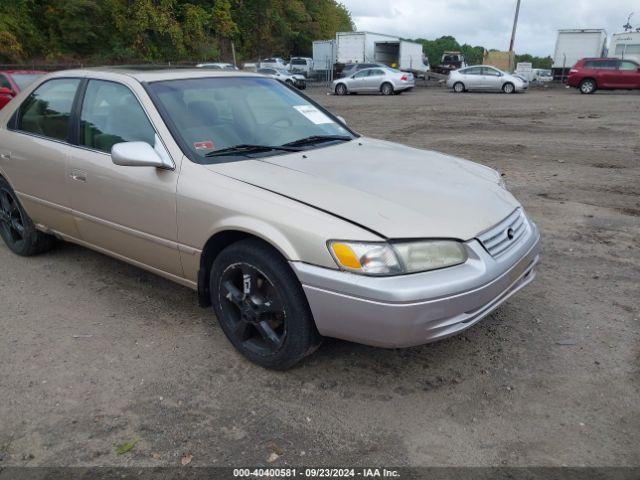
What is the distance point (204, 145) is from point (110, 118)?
34.8 inches

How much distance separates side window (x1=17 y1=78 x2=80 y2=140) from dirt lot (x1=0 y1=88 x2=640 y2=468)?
3.82ft

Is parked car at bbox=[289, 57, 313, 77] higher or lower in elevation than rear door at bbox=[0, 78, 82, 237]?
lower

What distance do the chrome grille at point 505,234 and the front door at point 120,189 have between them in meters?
1.79

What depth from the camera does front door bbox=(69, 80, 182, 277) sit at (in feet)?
11.0

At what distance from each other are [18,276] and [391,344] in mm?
3393

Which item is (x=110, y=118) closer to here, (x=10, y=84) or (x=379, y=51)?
(x=10, y=84)

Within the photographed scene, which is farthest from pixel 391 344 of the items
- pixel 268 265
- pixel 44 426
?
pixel 44 426

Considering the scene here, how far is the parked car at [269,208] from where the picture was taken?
103 inches

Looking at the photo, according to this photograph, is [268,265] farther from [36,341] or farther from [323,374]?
[36,341]

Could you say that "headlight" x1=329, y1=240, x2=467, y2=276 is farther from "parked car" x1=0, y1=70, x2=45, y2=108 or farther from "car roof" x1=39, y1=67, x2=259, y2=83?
"parked car" x1=0, y1=70, x2=45, y2=108

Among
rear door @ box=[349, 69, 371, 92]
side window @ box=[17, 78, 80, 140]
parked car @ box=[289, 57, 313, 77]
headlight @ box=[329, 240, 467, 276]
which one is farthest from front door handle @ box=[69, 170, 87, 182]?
parked car @ box=[289, 57, 313, 77]

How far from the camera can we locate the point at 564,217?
5809mm

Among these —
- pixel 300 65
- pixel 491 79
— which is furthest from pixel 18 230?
pixel 300 65

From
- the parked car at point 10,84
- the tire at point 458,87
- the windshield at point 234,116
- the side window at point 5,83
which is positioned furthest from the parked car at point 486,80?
the windshield at point 234,116
